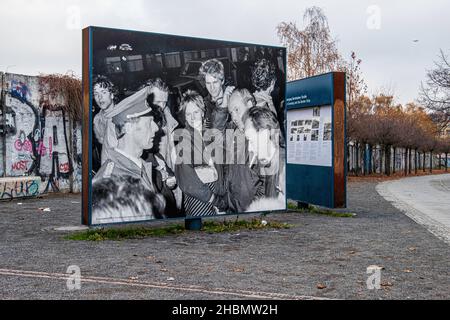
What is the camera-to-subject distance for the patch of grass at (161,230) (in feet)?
32.8

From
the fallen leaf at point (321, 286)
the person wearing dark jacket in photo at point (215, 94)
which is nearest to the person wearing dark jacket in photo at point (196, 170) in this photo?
the person wearing dark jacket in photo at point (215, 94)

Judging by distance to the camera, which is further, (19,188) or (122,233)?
(19,188)

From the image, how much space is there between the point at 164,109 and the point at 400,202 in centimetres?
1034

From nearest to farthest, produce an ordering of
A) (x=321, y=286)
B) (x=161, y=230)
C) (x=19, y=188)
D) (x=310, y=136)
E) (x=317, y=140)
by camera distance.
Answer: (x=321, y=286), (x=161, y=230), (x=317, y=140), (x=310, y=136), (x=19, y=188)

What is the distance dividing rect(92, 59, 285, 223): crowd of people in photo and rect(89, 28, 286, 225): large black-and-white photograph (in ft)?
0.06

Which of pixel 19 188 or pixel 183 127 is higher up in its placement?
pixel 183 127

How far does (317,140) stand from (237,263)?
6951mm

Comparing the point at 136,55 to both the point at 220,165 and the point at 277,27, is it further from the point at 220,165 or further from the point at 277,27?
the point at 277,27

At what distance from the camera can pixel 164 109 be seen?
33.8 ft

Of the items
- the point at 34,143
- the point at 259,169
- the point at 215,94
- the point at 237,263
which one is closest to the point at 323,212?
the point at 259,169

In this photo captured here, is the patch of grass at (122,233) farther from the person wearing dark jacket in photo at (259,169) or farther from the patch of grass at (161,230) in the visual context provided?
the person wearing dark jacket in photo at (259,169)

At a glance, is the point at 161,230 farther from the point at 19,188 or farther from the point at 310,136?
the point at 19,188

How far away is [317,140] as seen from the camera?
14141mm
